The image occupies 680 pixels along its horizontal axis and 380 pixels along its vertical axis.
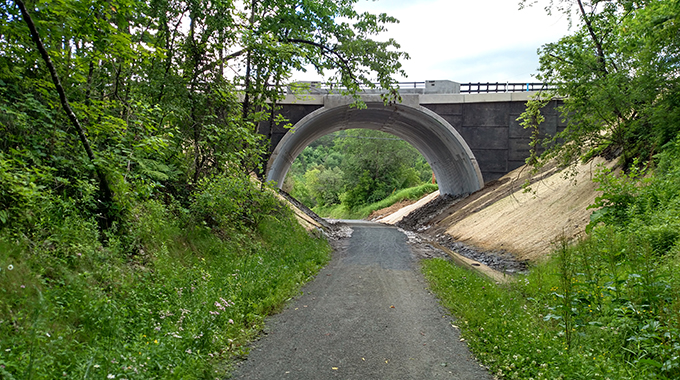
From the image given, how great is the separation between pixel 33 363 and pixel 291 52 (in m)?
7.57

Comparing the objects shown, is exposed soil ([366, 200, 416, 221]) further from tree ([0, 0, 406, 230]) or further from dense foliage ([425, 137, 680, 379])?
dense foliage ([425, 137, 680, 379])

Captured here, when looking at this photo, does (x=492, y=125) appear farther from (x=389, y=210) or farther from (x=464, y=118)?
(x=389, y=210)

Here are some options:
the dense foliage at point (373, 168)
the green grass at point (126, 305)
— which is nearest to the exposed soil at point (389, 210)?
the dense foliage at point (373, 168)

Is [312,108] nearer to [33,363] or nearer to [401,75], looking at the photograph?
[401,75]

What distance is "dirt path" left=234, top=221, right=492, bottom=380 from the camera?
4.17 meters

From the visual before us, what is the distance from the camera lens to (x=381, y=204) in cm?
4425

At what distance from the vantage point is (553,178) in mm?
17172

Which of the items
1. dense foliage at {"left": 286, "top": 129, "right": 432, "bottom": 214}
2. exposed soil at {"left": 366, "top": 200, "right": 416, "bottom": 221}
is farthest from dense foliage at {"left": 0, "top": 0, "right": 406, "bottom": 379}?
dense foliage at {"left": 286, "top": 129, "right": 432, "bottom": 214}

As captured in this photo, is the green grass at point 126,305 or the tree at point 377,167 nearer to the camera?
the green grass at point 126,305

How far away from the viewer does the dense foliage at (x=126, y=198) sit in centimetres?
364

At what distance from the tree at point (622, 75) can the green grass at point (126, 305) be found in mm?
8983

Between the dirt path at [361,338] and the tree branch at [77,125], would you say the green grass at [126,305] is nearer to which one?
the dirt path at [361,338]

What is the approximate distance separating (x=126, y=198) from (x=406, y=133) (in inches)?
955

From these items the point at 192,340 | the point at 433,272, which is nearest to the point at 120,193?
the point at 192,340
